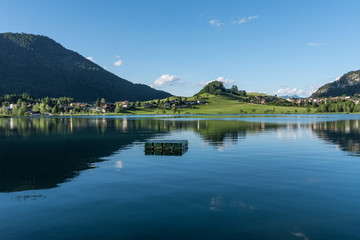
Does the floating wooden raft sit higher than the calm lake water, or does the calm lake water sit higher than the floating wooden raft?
the floating wooden raft

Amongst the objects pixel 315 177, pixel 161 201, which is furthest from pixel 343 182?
pixel 161 201

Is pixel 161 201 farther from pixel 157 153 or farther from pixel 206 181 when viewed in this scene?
pixel 157 153

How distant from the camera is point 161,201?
21453 millimetres

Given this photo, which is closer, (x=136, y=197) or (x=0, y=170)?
(x=136, y=197)

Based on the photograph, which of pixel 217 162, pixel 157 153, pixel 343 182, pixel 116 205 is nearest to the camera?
pixel 116 205

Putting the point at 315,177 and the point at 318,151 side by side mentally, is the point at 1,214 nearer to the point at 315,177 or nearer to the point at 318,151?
the point at 315,177

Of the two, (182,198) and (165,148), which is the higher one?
(165,148)

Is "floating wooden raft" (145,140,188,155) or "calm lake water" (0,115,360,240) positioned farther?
"floating wooden raft" (145,140,188,155)

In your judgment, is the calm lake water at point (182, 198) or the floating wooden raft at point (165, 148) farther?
the floating wooden raft at point (165, 148)

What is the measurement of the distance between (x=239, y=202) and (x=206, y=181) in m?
6.94

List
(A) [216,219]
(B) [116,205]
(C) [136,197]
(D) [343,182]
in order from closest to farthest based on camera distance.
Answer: (A) [216,219] → (B) [116,205] → (C) [136,197] → (D) [343,182]

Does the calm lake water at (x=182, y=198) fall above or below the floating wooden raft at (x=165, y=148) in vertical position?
below

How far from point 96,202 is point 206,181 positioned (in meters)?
11.5

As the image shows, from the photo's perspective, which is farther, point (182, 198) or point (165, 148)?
point (165, 148)
